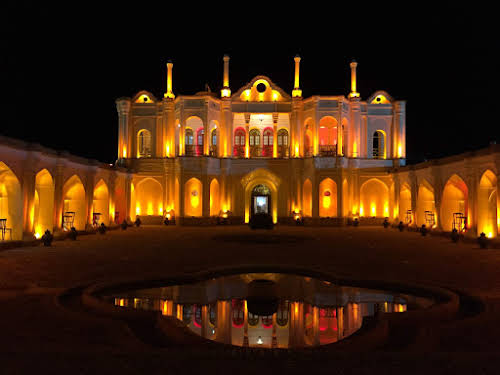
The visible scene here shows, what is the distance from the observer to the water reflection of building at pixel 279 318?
6691mm

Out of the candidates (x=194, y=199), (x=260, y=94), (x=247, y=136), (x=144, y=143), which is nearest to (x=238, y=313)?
(x=194, y=199)

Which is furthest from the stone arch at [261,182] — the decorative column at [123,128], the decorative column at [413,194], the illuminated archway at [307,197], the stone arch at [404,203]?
the decorative column at [123,128]

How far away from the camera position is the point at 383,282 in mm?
9477

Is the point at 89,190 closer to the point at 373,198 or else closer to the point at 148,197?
the point at 148,197

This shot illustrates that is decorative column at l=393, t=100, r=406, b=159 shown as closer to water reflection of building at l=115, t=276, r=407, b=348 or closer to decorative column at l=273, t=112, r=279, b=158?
decorative column at l=273, t=112, r=279, b=158

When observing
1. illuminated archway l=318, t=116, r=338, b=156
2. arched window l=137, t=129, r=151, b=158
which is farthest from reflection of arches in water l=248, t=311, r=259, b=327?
arched window l=137, t=129, r=151, b=158

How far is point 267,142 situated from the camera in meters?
34.8

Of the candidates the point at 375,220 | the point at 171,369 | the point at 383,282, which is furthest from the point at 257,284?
the point at 375,220

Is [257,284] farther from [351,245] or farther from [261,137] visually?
[261,137]

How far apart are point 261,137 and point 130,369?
3160 centimetres

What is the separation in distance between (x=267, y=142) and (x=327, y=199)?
7606 mm

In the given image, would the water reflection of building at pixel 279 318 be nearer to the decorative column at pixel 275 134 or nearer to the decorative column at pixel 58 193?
the decorative column at pixel 58 193

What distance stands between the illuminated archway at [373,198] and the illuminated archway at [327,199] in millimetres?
2395

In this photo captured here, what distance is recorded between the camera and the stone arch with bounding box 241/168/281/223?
32031 mm
